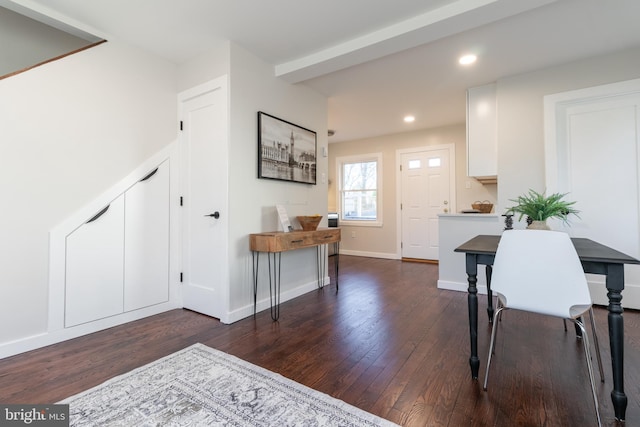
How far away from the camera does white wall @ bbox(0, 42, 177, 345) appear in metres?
2.04

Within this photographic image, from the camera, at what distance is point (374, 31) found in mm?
2512

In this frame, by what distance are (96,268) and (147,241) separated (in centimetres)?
45

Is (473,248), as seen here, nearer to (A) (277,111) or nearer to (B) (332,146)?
(A) (277,111)

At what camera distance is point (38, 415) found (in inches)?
55.7

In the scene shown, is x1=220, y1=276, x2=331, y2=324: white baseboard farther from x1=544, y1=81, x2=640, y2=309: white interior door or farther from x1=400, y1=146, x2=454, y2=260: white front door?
x1=544, y1=81, x2=640, y2=309: white interior door

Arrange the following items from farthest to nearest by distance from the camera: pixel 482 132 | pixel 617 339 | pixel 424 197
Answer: pixel 424 197 → pixel 482 132 → pixel 617 339

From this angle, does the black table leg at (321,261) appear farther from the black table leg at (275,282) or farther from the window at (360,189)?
the window at (360,189)

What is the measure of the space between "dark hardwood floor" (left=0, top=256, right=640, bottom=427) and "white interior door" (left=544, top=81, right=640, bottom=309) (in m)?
0.71

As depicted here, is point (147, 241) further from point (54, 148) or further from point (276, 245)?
point (276, 245)

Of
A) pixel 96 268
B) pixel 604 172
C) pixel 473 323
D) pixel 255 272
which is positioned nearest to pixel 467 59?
pixel 604 172

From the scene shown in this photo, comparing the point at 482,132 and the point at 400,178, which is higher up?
the point at 482,132

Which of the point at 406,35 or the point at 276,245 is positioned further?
the point at 276,245

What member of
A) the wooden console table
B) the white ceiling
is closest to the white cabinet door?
the white ceiling

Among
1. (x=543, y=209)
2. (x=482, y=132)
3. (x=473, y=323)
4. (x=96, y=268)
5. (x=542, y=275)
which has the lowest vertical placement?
(x=473, y=323)
